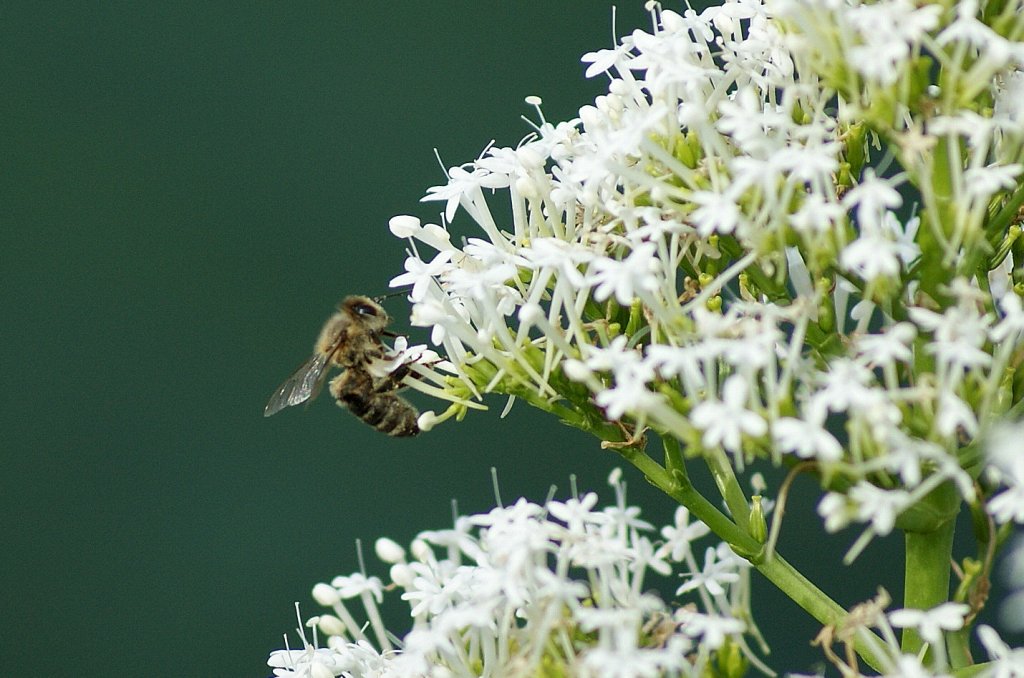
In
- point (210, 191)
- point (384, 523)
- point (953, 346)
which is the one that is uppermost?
point (210, 191)

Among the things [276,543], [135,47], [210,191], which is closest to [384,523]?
Result: [276,543]

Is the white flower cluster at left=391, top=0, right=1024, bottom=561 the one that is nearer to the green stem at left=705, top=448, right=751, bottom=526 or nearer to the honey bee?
the green stem at left=705, top=448, right=751, bottom=526

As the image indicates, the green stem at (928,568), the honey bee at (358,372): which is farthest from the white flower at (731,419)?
the honey bee at (358,372)

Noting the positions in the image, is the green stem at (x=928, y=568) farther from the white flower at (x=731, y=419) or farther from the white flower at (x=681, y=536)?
the white flower at (x=731, y=419)

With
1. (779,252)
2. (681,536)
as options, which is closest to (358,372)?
(681,536)

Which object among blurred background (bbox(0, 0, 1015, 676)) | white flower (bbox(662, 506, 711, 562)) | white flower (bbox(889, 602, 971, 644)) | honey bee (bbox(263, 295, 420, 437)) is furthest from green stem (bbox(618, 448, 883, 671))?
blurred background (bbox(0, 0, 1015, 676))

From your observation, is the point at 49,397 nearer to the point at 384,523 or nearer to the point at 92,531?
the point at 92,531
